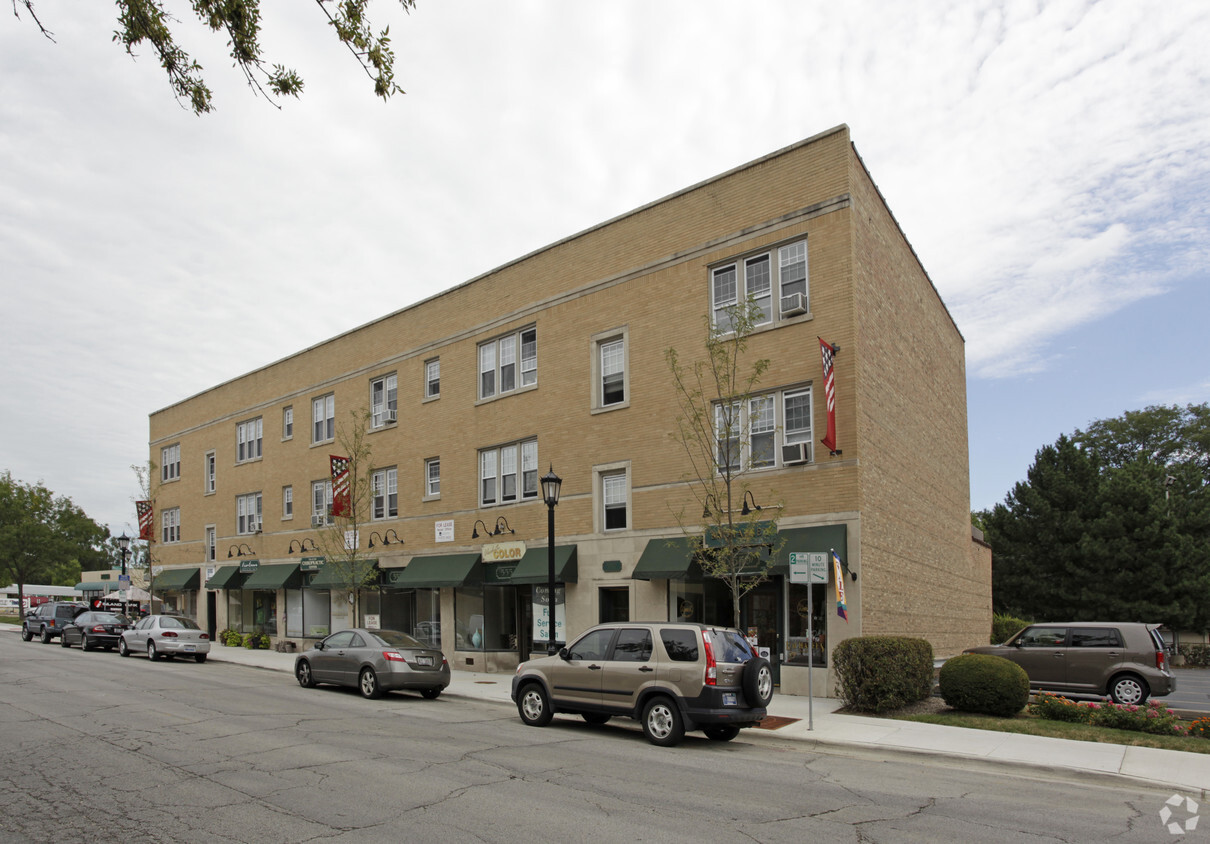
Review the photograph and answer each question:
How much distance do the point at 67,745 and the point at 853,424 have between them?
47.2 ft

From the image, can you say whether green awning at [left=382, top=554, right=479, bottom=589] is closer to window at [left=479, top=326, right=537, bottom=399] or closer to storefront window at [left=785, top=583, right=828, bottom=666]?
window at [left=479, top=326, right=537, bottom=399]

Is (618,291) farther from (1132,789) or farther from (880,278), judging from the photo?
(1132,789)

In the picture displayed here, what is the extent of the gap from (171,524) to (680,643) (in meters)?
39.7

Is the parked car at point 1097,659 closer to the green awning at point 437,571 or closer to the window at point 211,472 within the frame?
the green awning at point 437,571

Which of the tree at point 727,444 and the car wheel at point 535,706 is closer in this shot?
the car wheel at point 535,706

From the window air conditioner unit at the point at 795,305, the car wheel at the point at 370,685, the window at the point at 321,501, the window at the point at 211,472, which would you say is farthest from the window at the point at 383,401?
the window air conditioner unit at the point at 795,305

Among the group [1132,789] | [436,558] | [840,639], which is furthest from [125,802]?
[436,558]

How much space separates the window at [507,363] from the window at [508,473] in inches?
70.0

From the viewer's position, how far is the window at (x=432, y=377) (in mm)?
29219

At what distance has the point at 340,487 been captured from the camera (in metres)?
29.9

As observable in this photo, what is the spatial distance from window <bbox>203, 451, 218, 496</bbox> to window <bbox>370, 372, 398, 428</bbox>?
1379 cm

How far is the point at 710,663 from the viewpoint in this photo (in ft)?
40.8

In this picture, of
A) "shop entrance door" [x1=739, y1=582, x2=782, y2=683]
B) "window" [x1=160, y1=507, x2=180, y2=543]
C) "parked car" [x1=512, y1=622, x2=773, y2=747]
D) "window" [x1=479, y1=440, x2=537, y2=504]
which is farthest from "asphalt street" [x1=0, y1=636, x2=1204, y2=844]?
"window" [x1=160, y1=507, x2=180, y2=543]

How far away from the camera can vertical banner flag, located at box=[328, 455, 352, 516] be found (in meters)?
29.5
